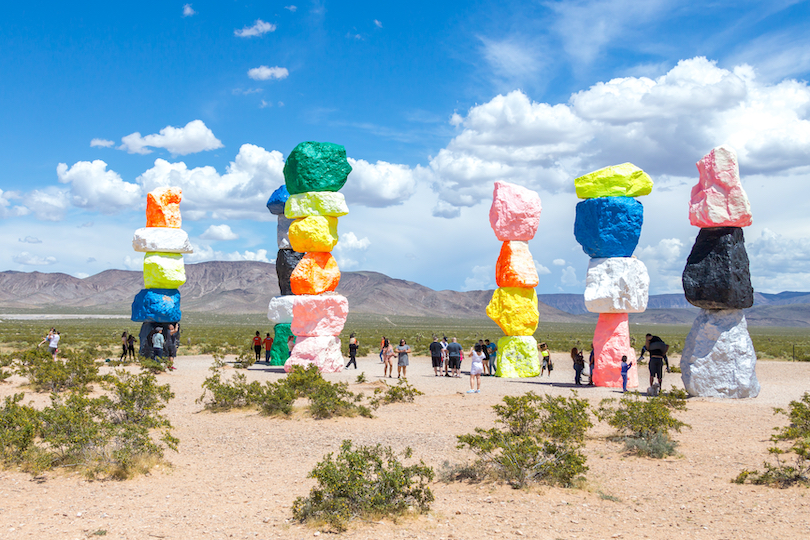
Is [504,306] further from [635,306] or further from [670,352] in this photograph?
[670,352]

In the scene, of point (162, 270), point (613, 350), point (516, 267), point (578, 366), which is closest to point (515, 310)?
point (516, 267)

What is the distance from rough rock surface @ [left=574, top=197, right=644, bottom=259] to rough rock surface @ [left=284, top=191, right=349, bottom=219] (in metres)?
7.71

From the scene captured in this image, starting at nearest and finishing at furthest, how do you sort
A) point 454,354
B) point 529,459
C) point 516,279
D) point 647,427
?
1. point 529,459
2. point 647,427
3. point 454,354
4. point 516,279

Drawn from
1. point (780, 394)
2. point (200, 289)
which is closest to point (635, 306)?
point (780, 394)

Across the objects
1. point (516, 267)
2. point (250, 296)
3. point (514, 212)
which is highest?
point (250, 296)

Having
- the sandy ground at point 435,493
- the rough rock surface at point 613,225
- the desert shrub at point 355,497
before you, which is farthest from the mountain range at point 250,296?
the desert shrub at point 355,497

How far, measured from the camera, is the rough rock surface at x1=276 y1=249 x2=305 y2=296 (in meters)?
21.8

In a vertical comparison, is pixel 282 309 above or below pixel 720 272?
below

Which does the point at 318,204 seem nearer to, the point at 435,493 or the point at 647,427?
the point at 647,427

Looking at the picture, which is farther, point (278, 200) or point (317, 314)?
point (278, 200)

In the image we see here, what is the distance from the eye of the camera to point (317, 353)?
1906 centimetres

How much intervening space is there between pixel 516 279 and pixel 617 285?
3.67 metres

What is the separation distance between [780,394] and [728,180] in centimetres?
557

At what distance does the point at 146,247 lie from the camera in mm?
20078
